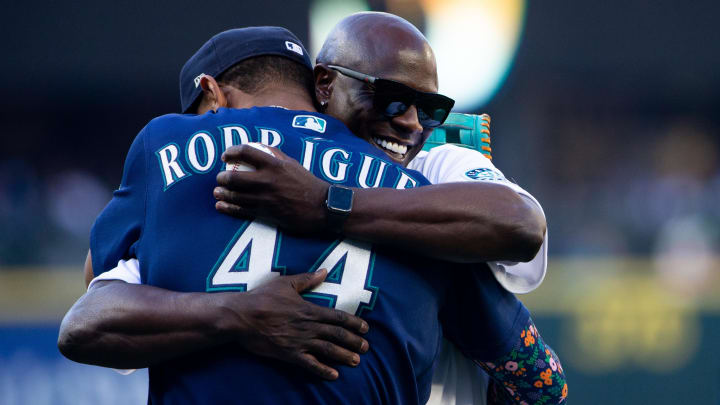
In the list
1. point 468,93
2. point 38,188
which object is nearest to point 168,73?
point 38,188

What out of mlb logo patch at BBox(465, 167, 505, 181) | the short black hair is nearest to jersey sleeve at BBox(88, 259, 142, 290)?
the short black hair

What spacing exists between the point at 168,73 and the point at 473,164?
9970 mm

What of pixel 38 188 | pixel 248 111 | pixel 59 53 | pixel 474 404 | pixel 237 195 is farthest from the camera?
pixel 59 53

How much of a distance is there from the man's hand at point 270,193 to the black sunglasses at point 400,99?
37 cm

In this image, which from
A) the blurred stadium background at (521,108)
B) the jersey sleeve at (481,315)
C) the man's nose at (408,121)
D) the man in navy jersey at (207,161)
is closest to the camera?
the man in navy jersey at (207,161)

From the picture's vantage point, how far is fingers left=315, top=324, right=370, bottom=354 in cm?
173

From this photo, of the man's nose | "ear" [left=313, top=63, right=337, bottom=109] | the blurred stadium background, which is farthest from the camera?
the blurred stadium background

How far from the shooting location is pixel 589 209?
10.1 m

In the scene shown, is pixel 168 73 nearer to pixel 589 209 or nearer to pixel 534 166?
pixel 534 166

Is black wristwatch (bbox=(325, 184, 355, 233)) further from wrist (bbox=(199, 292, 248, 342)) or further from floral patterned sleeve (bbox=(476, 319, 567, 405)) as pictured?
floral patterned sleeve (bbox=(476, 319, 567, 405))

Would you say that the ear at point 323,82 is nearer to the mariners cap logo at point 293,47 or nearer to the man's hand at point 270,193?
the mariners cap logo at point 293,47

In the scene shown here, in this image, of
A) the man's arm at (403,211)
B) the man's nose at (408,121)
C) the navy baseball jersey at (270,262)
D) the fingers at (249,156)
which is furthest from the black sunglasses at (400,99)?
the fingers at (249,156)

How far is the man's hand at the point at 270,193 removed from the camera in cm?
173

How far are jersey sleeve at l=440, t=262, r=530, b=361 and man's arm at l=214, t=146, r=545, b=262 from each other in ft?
0.41
